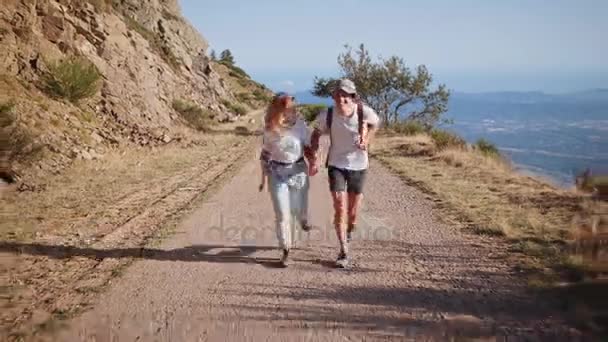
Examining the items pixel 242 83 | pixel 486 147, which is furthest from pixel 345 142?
pixel 242 83

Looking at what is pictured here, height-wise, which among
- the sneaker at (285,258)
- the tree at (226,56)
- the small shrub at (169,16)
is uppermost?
the tree at (226,56)

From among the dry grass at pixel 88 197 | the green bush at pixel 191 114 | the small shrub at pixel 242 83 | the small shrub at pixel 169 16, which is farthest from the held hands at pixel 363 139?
the small shrub at pixel 242 83

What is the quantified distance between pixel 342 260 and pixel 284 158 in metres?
1.32

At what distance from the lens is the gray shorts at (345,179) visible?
6.13m

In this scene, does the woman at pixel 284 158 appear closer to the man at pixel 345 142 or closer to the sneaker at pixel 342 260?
the man at pixel 345 142

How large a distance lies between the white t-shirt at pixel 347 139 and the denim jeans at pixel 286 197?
428mm

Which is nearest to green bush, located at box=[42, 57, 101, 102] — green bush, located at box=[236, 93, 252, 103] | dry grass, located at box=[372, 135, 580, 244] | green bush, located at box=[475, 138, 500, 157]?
dry grass, located at box=[372, 135, 580, 244]

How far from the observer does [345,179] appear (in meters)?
6.19

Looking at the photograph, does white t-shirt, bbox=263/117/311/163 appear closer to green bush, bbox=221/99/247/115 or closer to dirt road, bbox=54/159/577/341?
dirt road, bbox=54/159/577/341

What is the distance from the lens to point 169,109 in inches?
950

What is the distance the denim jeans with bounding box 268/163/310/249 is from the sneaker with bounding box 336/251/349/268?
577mm

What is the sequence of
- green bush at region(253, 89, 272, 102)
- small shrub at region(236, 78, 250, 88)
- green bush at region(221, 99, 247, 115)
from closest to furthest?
1. green bush at region(221, 99, 247, 115)
2. green bush at region(253, 89, 272, 102)
3. small shrub at region(236, 78, 250, 88)

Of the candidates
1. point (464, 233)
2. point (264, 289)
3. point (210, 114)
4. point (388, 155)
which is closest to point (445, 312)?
point (264, 289)

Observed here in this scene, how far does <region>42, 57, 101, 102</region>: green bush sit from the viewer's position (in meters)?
15.6
